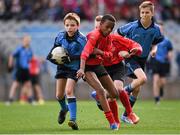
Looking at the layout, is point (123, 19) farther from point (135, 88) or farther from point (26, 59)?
point (135, 88)

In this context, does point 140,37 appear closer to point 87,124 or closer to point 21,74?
point 87,124

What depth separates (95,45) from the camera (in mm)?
13930

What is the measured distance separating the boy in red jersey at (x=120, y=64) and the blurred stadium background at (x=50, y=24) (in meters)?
15.0

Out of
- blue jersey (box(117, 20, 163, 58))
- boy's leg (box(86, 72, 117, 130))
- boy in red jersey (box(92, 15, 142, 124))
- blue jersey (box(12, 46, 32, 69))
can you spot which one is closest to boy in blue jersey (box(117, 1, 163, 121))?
blue jersey (box(117, 20, 163, 58))

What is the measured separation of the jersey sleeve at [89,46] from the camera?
44.6ft

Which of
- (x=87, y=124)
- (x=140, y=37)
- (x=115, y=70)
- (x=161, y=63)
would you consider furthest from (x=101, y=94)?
(x=161, y=63)

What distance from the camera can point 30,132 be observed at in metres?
13.7

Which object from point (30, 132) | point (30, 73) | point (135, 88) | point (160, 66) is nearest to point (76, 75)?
point (30, 132)

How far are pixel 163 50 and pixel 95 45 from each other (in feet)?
42.4

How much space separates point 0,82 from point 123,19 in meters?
5.55

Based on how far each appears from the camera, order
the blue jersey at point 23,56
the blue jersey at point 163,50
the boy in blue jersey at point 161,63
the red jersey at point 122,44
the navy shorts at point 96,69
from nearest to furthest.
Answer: the navy shorts at point 96,69
the red jersey at point 122,44
the blue jersey at point 163,50
the boy in blue jersey at point 161,63
the blue jersey at point 23,56

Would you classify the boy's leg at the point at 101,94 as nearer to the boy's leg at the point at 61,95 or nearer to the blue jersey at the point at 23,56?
the boy's leg at the point at 61,95

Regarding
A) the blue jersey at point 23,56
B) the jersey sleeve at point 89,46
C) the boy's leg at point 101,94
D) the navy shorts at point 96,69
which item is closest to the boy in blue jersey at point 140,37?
the navy shorts at point 96,69

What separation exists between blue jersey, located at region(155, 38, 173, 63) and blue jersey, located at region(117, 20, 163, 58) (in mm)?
9358
